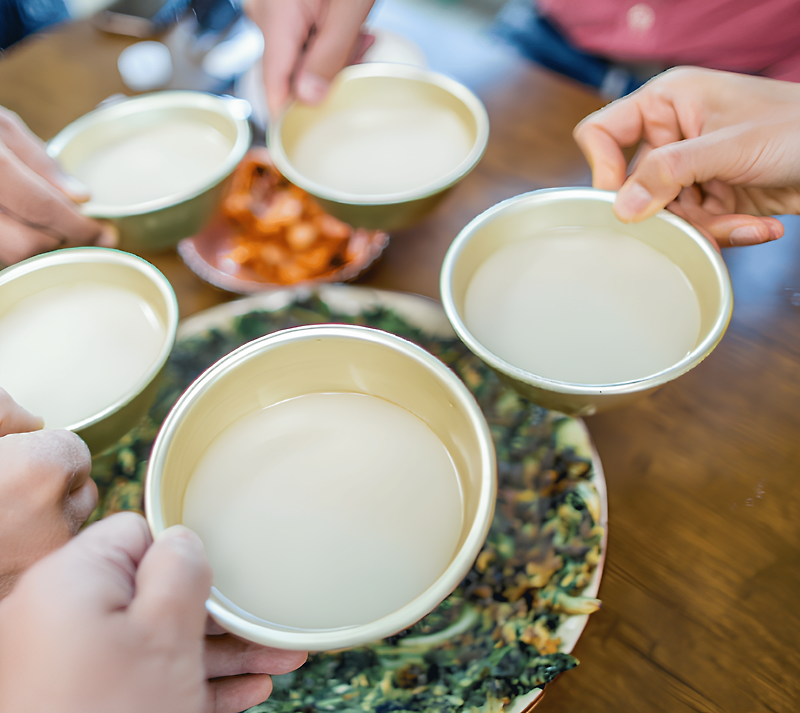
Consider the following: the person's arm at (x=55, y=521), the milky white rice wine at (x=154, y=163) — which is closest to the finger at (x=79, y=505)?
the person's arm at (x=55, y=521)

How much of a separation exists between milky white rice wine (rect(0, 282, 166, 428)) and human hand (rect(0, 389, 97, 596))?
0.52 feet

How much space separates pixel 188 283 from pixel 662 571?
2.88ft

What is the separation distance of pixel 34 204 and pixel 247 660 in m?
0.67

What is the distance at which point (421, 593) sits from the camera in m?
0.49

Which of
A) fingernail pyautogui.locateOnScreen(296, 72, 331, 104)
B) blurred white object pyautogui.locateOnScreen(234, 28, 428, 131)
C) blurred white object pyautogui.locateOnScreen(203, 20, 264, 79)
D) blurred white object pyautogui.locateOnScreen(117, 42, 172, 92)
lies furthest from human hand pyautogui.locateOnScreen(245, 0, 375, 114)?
blurred white object pyautogui.locateOnScreen(117, 42, 172, 92)

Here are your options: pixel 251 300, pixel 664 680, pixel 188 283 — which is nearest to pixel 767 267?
pixel 664 680

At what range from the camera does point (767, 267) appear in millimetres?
908

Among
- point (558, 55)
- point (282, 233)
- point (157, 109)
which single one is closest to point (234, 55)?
point (157, 109)

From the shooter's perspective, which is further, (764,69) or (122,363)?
(764,69)

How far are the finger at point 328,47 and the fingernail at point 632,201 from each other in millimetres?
565

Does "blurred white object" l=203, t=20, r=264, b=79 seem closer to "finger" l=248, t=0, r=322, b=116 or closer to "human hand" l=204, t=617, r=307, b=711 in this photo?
"finger" l=248, t=0, r=322, b=116

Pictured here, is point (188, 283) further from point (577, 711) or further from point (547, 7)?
point (547, 7)

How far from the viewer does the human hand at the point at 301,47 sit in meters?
0.93

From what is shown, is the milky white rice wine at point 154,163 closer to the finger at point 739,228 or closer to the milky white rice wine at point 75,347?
the milky white rice wine at point 75,347
